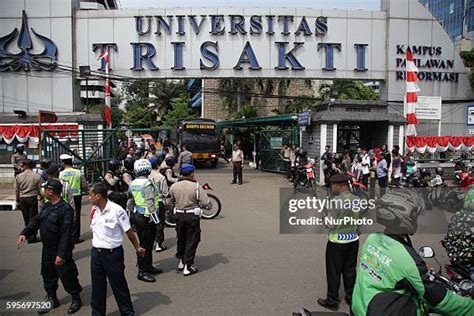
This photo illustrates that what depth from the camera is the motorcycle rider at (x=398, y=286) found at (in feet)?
7.77

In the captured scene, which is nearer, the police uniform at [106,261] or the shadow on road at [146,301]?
the police uniform at [106,261]

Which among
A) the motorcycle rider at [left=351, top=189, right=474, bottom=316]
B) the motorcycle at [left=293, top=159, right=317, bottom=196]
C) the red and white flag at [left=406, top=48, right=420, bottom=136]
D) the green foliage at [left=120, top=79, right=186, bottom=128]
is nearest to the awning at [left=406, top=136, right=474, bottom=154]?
the red and white flag at [left=406, top=48, right=420, bottom=136]

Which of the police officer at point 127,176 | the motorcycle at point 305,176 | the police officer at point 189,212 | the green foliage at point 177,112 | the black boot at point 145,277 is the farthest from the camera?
the green foliage at point 177,112

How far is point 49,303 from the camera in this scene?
16.4 feet

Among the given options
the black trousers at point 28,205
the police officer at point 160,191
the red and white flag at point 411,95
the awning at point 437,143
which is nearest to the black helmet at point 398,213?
the police officer at point 160,191

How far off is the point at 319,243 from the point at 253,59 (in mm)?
13069

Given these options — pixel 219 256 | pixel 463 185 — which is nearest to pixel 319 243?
pixel 219 256

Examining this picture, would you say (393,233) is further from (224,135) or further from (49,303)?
(224,135)

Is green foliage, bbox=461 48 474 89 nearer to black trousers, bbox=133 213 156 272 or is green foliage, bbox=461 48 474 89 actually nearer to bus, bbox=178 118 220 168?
bus, bbox=178 118 220 168

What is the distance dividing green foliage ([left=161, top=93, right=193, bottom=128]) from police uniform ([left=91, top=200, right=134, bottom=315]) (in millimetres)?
42082

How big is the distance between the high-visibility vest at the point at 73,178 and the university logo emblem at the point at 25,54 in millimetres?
12495

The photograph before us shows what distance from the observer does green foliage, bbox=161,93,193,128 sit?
47.6 m

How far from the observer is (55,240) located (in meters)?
5.00

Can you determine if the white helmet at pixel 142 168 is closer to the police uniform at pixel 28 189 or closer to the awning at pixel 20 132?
the police uniform at pixel 28 189
